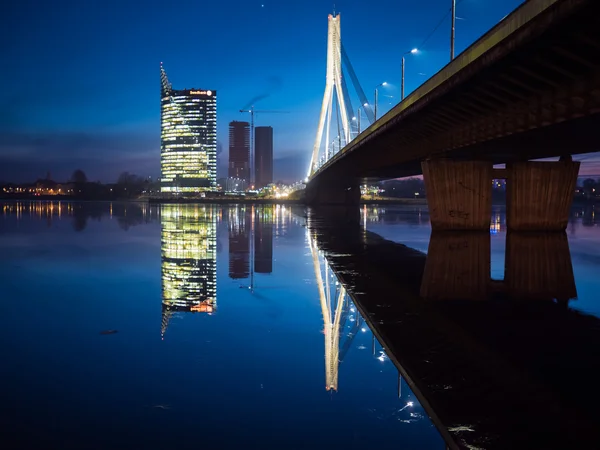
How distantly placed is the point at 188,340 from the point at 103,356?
1201 millimetres

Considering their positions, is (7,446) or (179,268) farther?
(179,268)

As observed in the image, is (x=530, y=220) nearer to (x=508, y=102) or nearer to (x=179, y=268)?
(x=508, y=102)

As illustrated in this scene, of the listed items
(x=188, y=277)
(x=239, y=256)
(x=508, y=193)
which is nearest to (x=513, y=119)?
(x=239, y=256)

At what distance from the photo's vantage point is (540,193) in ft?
93.9

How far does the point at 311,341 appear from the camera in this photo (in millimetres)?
7980

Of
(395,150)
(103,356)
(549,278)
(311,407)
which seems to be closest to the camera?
(311,407)

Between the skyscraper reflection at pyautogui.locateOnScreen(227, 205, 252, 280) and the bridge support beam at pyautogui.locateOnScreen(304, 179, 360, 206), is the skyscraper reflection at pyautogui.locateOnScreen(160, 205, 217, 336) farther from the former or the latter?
the bridge support beam at pyautogui.locateOnScreen(304, 179, 360, 206)

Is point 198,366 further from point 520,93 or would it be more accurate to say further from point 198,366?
point 520,93

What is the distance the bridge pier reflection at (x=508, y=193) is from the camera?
2841 cm

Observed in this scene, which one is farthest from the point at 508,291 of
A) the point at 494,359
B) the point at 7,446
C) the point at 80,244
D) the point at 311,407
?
the point at 80,244

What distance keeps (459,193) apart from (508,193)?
3.15 m

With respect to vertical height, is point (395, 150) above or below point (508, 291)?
above

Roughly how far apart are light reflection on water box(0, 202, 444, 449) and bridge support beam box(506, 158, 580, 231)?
1815cm

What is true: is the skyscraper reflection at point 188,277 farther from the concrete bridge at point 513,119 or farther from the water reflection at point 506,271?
the concrete bridge at point 513,119
